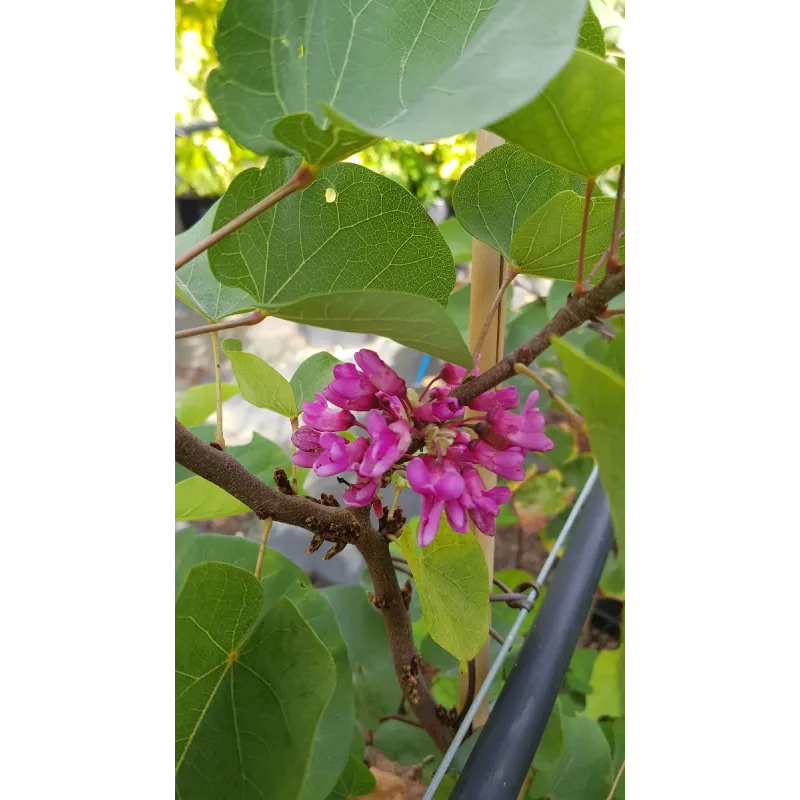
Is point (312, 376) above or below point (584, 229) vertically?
below

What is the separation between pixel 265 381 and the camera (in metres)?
0.37

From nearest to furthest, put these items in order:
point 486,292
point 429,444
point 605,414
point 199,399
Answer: point 605,414 < point 429,444 < point 486,292 < point 199,399

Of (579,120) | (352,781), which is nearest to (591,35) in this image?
(579,120)

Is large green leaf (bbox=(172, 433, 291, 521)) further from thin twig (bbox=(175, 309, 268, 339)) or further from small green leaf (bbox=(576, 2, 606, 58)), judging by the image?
small green leaf (bbox=(576, 2, 606, 58))

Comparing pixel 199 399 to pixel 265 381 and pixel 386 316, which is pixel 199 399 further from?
pixel 386 316

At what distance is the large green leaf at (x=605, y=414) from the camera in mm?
181

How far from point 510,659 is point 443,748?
0.42 feet

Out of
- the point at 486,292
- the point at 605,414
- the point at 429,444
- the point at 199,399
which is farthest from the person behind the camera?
the point at 199,399

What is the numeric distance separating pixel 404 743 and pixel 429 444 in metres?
0.37

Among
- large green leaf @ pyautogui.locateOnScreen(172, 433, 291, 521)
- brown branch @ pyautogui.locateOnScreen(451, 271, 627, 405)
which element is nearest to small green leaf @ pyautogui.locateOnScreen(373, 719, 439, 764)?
large green leaf @ pyautogui.locateOnScreen(172, 433, 291, 521)

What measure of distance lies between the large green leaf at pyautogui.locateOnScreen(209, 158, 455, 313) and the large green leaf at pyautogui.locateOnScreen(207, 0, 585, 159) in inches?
2.1

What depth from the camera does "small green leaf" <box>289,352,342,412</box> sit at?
1.40 feet

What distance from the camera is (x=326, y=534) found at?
0.33 m

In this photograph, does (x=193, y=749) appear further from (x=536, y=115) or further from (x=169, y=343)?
(x=536, y=115)
